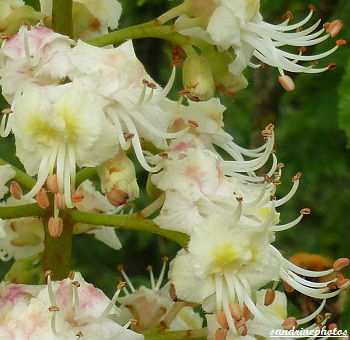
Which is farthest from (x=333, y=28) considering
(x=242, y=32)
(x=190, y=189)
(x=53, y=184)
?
(x=53, y=184)

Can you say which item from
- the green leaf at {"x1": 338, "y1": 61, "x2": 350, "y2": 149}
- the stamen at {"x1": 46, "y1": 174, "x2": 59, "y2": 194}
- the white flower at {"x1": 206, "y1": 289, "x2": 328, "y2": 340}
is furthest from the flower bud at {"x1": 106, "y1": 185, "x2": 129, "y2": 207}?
the green leaf at {"x1": 338, "y1": 61, "x2": 350, "y2": 149}

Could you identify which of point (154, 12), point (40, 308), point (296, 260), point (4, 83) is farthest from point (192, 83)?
point (154, 12)

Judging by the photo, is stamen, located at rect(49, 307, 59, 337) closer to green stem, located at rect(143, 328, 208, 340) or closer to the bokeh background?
green stem, located at rect(143, 328, 208, 340)

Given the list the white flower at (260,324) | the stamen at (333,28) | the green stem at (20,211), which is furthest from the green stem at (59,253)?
the stamen at (333,28)

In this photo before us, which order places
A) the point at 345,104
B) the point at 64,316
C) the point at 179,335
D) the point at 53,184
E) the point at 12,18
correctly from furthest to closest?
the point at 345,104 < the point at 179,335 < the point at 12,18 < the point at 64,316 < the point at 53,184

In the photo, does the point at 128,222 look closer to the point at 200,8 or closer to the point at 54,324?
the point at 54,324

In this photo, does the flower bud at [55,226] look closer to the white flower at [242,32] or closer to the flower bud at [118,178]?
the flower bud at [118,178]

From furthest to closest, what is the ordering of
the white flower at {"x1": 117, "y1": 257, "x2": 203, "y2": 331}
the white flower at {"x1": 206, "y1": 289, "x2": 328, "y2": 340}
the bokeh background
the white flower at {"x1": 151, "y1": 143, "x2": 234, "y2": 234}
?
1. the bokeh background
2. the white flower at {"x1": 117, "y1": 257, "x2": 203, "y2": 331}
3. the white flower at {"x1": 206, "y1": 289, "x2": 328, "y2": 340}
4. the white flower at {"x1": 151, "y1": 143, "x2": 234, "y2": 234}
